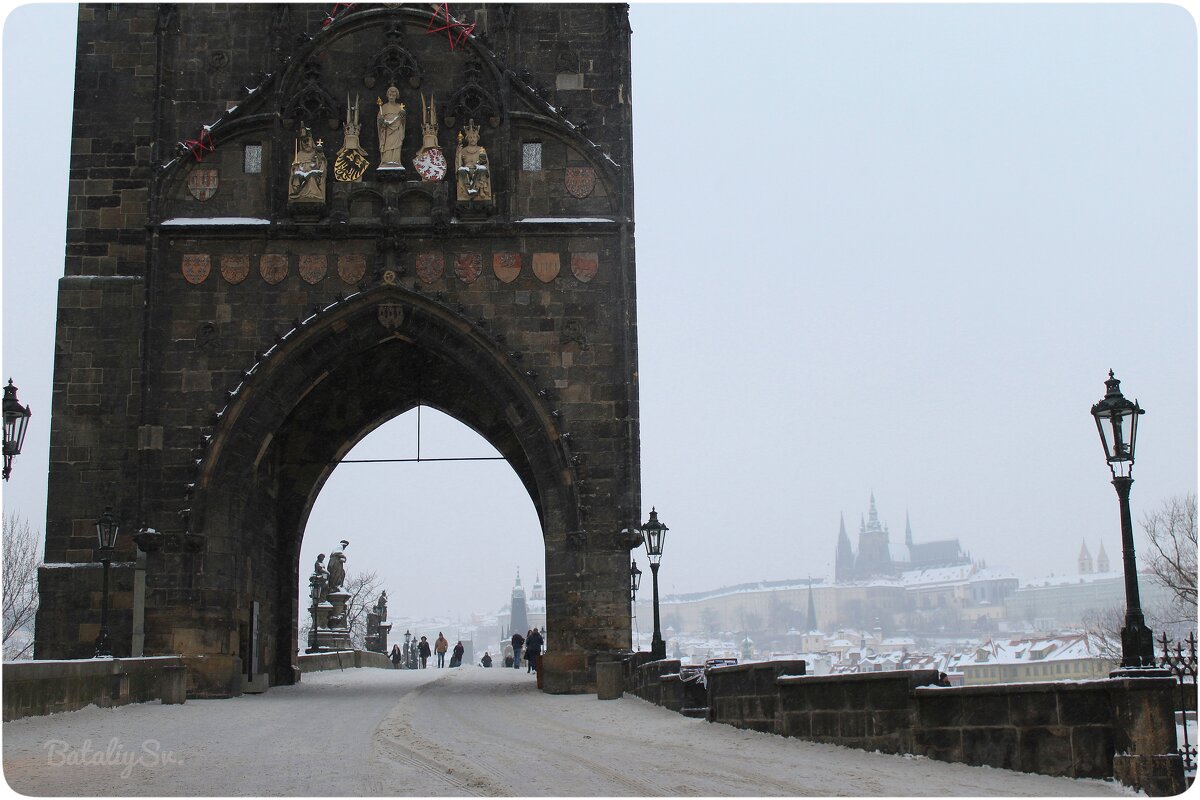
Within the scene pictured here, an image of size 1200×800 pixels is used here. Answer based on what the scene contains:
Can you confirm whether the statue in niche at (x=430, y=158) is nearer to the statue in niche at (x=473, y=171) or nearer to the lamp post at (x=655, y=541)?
the statue in niche at (x=473, y=171)

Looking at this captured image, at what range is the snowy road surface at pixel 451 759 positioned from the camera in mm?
9117

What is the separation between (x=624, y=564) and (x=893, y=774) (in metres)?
11.1

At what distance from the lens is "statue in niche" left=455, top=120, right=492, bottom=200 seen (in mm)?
21219

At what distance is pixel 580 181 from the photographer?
71.1 feet

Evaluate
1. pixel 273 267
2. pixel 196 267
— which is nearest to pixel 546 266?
pixel 273 267

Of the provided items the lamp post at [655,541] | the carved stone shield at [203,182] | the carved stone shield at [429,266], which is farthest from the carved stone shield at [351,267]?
the lamp post at [655,541]

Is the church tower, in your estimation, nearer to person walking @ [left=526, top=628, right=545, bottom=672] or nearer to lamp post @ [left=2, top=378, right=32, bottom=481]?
person walking @ [left=526, top=628, right=545, bottom=672]

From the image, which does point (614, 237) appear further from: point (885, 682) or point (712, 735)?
point (885, 682)

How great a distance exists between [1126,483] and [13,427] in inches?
413

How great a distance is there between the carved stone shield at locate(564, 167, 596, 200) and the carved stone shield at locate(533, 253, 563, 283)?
1.07 meters

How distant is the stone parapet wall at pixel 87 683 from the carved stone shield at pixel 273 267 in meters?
5.80

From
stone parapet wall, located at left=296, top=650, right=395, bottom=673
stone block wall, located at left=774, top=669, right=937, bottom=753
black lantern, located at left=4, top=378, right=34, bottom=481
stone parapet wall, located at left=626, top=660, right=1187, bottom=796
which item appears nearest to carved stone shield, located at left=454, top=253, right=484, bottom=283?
black lantern, located at left=4, top=378, right=34, bottom=481

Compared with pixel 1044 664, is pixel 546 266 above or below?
above

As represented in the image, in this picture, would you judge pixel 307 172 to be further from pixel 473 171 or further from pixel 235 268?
pixel 473 171
